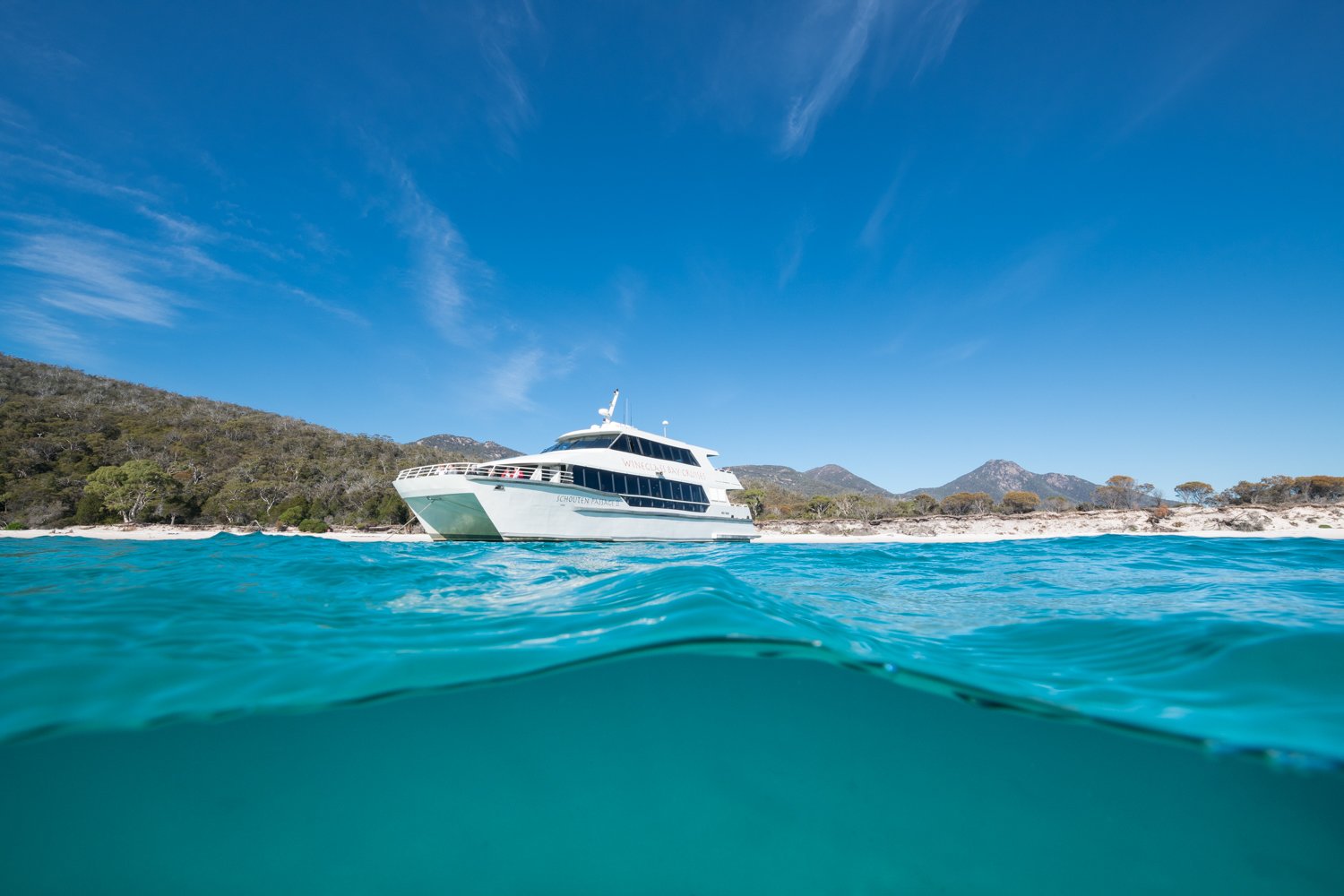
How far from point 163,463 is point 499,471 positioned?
2563 centimetres

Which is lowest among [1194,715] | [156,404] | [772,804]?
[772,804]

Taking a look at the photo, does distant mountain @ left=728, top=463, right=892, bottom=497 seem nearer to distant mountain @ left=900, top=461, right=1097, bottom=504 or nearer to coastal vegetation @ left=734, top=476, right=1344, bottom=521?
distant mountain @ left=900, top=461, right=1097, bottom=504

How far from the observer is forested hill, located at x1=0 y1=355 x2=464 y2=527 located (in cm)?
2025

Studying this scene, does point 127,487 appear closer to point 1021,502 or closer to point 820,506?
point 820,506

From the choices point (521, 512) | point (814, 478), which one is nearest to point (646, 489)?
point (521, 512)

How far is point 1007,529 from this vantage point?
21.4m

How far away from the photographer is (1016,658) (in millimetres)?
2941

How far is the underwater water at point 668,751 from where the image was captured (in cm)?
164

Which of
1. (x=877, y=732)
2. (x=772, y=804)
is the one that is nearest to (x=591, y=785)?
(x=772, y=804)

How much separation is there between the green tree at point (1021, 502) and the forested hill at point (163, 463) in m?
39.1

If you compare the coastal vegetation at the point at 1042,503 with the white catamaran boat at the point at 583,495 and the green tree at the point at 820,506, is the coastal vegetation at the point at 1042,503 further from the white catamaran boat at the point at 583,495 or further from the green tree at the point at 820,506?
the white catamaran boat at the point at 583,495

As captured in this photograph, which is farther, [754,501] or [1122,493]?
[754,501]

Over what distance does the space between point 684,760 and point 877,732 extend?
0.97 m

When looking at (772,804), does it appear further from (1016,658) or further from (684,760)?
(1016,658)
